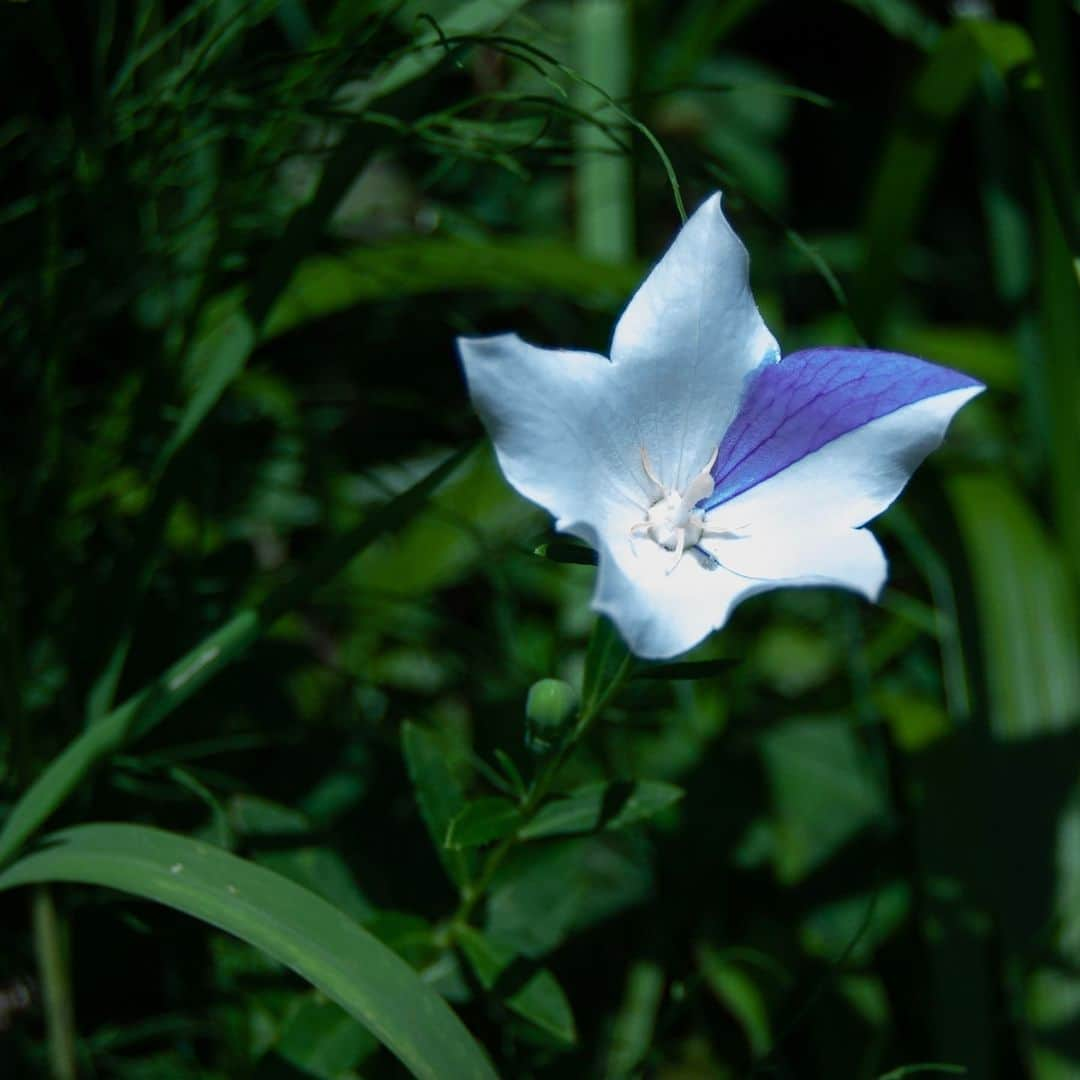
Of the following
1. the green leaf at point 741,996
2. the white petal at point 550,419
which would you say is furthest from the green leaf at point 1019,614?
the white petal at point 550,419

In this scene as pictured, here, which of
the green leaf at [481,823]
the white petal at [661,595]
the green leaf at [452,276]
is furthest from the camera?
the green leaf at [452,276]

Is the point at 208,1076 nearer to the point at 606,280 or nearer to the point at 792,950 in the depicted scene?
the point at 792,950

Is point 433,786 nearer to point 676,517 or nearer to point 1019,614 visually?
point 676,517

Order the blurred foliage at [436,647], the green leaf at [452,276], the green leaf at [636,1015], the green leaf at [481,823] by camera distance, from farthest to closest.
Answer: the green leaf at [452,276]
the green leaf at [636,1015]
the blurred foliage at [436,647]
the green leaf at [481,823]

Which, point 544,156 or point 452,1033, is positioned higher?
point 544,156

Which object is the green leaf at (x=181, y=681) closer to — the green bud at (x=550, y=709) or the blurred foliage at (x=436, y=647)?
the blurred foliage at (x=436, y=647)

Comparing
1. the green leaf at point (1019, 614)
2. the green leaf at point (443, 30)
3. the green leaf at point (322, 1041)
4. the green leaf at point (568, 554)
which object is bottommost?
the green leaf at point (1019, 614)

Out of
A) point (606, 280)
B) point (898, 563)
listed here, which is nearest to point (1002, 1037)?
point (898, 563)

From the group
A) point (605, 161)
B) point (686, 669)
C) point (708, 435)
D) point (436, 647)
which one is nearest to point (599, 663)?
point (686, 669)
